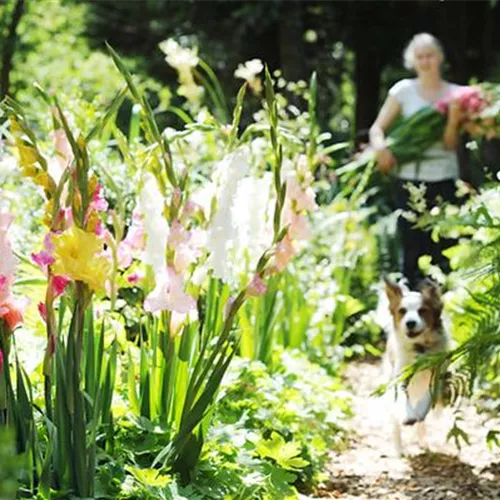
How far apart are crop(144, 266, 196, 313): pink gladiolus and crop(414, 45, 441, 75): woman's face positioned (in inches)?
198

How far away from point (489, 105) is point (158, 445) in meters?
5.40

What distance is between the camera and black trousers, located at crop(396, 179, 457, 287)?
818cm

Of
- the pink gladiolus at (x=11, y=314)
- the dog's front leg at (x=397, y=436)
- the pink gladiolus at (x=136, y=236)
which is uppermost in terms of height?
the pink gladiolus at (x=136, y=236)

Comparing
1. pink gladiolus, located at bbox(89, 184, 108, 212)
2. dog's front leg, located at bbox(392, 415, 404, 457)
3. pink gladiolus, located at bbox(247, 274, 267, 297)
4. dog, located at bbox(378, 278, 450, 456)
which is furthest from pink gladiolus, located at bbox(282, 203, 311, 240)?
dog's front leg, located at bbox(392, 415, 404, 457)

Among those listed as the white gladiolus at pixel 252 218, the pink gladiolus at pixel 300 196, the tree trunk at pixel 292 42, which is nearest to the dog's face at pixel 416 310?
the white gladiolus at pixel 252 218

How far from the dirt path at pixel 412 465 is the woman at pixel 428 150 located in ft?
5.54

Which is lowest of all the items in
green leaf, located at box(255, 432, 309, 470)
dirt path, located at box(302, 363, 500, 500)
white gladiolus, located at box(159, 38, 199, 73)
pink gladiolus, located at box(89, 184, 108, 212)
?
dirt path, located at box(302, 363, 500, 500)

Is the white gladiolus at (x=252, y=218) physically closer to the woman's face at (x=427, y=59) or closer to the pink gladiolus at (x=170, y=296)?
the pink gladiolus at (x=170, y=296)

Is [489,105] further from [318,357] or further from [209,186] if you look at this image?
[209,186]

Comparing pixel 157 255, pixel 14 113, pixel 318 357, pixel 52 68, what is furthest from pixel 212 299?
pixel 52 68

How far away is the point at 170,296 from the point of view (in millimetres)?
3518

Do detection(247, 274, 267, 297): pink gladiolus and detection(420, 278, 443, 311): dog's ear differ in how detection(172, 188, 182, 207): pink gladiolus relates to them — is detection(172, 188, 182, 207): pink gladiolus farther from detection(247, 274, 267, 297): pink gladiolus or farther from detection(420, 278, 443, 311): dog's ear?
detection(420, 278, 443, 311): dog's ear

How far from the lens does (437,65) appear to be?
8.27 m

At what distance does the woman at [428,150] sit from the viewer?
26.8 ft
